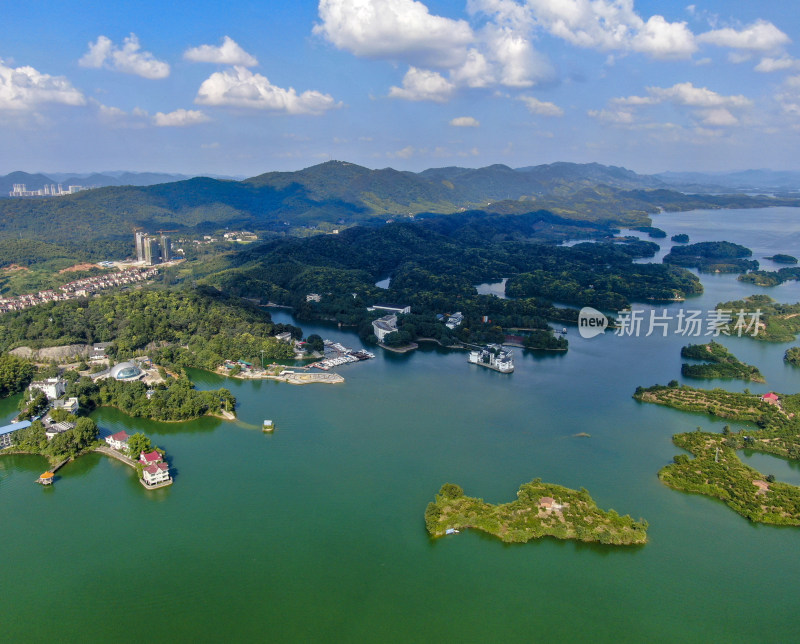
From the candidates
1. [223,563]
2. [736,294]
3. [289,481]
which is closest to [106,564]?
[223,563]

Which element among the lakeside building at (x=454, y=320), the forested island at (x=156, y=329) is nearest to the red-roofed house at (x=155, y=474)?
the forested island at (x=156, y=329)

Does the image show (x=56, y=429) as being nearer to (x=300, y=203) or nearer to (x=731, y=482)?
(x=731, y=482)

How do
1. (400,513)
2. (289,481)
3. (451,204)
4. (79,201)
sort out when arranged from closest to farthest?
1. (400,513)
2. (289,481)
3. (79,201)
4. (451,204)

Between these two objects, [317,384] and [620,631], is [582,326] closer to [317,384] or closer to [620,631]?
[317,384]

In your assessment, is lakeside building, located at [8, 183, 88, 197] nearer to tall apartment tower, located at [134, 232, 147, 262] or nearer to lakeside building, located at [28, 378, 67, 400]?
tall apartment tower, located at [134, 232, 147, 262]

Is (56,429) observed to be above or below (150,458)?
above

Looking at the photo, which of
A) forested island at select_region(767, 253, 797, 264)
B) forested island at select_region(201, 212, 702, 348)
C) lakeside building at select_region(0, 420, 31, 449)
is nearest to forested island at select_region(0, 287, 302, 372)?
forested island at select_region(201, 212, 702, 348)

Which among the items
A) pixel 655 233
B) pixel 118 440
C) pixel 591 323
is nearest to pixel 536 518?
pixel 118 440
